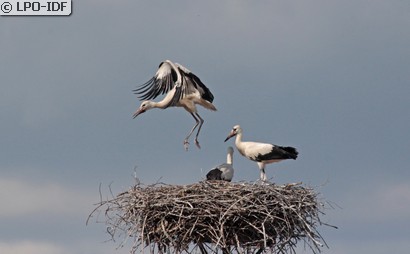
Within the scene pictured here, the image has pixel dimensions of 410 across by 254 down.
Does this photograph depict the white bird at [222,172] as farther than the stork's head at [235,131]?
No

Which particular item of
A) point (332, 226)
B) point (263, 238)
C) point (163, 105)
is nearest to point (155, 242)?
point (263, 238)

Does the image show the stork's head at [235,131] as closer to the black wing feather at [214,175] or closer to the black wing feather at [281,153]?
the black wing feather at [281,153]

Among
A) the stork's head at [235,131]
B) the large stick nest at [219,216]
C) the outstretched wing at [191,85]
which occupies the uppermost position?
the outstretched wing at [191,85]

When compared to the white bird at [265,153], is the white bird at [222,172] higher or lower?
lower

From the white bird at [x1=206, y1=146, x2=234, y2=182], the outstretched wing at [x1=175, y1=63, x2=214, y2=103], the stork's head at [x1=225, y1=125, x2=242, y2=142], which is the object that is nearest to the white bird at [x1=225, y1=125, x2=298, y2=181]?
the stork's head at [x1=225, y1=125, x2=242, y2=142]

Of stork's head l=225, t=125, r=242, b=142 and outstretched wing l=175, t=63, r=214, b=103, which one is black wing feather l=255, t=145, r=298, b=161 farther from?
outstretched wing l=175, t=63, r=214, b=103

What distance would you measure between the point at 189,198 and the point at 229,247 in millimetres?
928

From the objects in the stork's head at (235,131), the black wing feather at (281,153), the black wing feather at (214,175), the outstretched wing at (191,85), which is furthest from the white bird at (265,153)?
the black wing feather at (214,175)

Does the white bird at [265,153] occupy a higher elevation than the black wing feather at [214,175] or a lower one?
higher

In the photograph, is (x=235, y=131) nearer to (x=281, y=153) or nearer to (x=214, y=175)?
(x=281, y=153)

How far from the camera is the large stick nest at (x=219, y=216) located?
13.6 metres

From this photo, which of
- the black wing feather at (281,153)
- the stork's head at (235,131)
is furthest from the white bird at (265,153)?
the stork's head at (235,131)

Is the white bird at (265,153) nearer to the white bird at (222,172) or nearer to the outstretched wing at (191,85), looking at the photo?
the white bird at (222,172)

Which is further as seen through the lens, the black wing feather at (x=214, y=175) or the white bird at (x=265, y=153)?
the white bird at (x=265, y=153)
